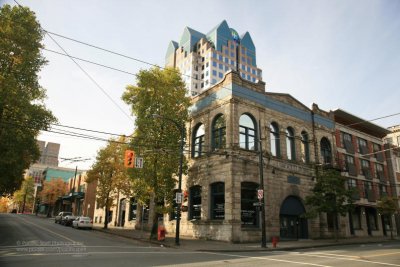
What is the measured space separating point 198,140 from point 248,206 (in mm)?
8081

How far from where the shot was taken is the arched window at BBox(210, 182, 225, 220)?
81.8ft

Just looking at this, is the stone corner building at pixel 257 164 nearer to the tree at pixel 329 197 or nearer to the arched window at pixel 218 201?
the arched window at pixel 218 201

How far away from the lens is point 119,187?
3444 centimetres

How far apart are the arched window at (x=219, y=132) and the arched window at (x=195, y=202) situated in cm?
418

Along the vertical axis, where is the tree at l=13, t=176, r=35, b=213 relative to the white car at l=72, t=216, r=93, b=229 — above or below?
above

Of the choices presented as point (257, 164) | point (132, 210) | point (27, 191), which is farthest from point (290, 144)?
point (27, 191)

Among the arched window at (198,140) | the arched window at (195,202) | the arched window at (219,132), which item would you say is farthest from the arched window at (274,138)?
the arched window at (195,202)

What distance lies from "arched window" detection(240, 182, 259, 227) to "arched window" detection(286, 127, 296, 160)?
6.46 metres

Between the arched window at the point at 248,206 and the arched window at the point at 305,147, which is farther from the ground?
the arched window at the point at 305,147

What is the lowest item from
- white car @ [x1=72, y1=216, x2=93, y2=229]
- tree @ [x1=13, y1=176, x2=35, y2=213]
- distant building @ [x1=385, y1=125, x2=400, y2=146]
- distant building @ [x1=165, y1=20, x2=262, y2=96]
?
white car @ [x1=72, y1=216, x2=93, y2=229]

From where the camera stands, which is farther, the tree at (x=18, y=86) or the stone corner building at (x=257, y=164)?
the stone corner building at (x=257, y=164)

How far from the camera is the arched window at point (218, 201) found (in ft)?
81.8

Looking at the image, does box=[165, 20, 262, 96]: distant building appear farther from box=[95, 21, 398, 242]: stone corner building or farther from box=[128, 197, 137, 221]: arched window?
box=[95, 21, 398, 242]: stone corner building

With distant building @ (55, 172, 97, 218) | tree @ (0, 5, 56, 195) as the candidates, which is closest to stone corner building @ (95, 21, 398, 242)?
tree @ (0, 5, 56, 195)
